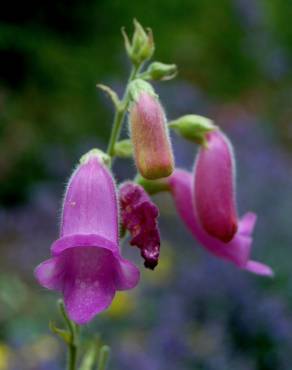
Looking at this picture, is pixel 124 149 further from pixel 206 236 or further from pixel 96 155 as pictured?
pixel 206 236

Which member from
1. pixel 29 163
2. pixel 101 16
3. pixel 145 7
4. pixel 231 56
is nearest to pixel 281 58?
pixel 231 56

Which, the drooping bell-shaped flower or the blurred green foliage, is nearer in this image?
the drooping bell-shaped flower

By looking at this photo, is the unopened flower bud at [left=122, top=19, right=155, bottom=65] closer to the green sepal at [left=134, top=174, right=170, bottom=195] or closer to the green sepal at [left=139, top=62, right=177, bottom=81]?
the green sepal at [left=139, top=62, right=177, bottom=81]

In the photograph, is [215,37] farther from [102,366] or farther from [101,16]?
[102,366]

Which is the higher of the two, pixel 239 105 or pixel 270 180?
pixel 270 180

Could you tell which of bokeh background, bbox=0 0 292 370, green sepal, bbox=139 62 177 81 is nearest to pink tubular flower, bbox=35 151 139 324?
green sepal, bbox=139 62 177 81

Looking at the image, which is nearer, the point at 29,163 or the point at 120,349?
the point at 120,349

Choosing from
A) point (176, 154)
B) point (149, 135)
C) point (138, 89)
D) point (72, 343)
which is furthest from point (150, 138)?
point (176, 154)
